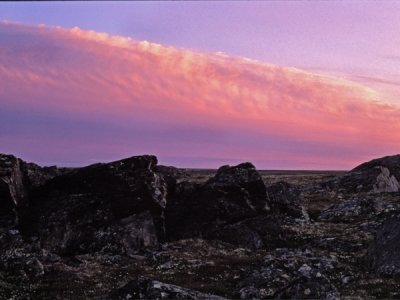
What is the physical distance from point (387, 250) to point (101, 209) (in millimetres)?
22304

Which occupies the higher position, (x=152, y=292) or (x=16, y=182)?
(x=16, y=182)

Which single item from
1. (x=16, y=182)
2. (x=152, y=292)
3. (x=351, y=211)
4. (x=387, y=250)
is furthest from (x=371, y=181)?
(x=152, y=292)

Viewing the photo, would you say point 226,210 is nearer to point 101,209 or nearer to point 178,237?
point 178,237

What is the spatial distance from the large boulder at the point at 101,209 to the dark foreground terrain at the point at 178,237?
88 mm

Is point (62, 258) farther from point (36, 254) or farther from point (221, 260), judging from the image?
point (221, 260)

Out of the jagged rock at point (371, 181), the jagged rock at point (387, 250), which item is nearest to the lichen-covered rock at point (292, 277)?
the jagged rock at point (387, 250)

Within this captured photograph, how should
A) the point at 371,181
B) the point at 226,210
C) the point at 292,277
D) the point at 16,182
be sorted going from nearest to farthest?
the point at 292,277 → the point at 16,182 → the point at 226,210 → the point at 371,181

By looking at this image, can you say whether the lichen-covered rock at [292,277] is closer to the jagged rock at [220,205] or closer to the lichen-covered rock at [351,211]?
the jagged rock at [220,205]

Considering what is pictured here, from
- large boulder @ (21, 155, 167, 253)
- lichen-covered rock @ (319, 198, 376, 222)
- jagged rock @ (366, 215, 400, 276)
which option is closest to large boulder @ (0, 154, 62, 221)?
large boulder @ (21, 155, 167, 253)

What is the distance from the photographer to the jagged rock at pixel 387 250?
27.5m

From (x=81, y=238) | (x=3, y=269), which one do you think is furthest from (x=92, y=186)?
(x=3, y=269)

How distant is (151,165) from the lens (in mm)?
43000

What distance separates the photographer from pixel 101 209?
3862cm

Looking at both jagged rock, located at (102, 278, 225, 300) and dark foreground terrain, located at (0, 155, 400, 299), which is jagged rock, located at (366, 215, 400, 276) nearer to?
dark foreground terrain, located at (0, 155, 400, 299)
